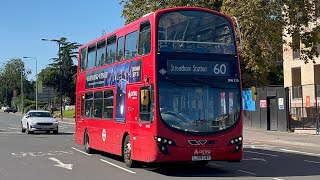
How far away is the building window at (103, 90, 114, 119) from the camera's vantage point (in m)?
15.7

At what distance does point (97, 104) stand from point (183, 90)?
18.4ft

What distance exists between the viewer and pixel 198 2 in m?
36.3

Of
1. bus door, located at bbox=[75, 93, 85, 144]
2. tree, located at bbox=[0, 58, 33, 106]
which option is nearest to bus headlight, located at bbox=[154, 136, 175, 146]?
bus door, located at bbox=[75, 93, 85, 144]

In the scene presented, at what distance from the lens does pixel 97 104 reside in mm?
17391

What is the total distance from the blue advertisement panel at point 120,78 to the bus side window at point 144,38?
0.38m

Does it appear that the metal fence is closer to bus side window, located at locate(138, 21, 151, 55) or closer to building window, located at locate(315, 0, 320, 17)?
building window, located at locate(315, 0, 320, 17)

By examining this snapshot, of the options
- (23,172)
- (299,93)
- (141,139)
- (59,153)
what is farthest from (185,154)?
(299,93)

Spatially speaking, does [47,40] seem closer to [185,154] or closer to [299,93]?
[299,93]

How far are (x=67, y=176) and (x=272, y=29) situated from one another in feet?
74.9

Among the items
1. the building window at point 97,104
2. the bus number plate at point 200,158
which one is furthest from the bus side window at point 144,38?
the building window at point 97,104

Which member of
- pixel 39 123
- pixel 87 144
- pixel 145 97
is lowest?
pixel 87 144

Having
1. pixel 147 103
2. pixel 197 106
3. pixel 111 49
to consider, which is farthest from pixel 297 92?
pixel 147 103

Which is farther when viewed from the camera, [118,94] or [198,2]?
[198,2]

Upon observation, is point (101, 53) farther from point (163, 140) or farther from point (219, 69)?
point (163, 140)
